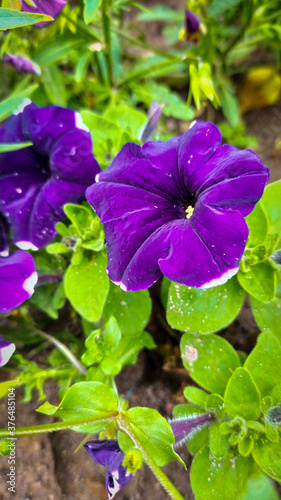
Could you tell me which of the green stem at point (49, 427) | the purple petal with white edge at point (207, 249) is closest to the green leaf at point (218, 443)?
the green stem at point (49, 427)

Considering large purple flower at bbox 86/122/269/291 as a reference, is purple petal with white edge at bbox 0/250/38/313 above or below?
below

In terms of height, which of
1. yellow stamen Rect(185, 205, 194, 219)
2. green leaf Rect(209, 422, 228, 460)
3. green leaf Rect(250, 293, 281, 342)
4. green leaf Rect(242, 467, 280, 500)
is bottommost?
green leaf Rect(242, 467, 280, 500)

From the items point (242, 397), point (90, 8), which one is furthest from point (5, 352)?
point (90, 8)

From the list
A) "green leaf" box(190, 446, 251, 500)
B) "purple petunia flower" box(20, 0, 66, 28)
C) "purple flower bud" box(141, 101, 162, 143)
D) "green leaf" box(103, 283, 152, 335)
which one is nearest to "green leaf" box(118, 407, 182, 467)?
"green leaf" box(190, 446, 251, 500)

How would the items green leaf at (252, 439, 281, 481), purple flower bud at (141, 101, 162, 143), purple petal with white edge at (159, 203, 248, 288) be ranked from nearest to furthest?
purple petal with white edge at (159, 203, 248, 288)
green leaf at (252, 439, 281, 481)
purple flower bud at (141, 101, 162, 143)

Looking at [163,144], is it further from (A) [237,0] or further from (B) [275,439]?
(A) [237,0]

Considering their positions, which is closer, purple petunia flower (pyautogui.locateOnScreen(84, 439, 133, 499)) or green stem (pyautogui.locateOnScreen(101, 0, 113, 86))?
purple petunia flower (pyautogui.locateOnScreen(84, 439, 133, 499))

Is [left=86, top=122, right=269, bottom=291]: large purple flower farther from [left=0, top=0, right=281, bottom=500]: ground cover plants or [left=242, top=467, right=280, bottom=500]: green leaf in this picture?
[left=242, top=467, right=280, bottom=500]: green leaf

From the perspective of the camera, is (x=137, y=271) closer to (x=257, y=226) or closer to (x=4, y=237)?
(x=257, y=226)
